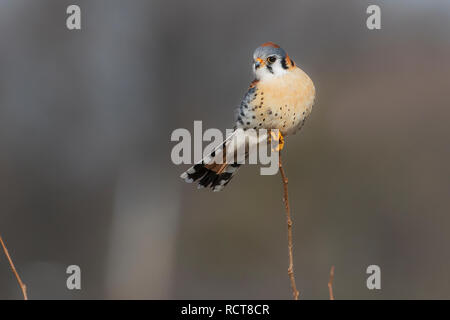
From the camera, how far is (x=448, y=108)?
34.7 feet

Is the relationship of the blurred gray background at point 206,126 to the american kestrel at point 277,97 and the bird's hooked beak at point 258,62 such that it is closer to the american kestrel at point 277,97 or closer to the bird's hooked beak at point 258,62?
the american kestrel at point 277,97

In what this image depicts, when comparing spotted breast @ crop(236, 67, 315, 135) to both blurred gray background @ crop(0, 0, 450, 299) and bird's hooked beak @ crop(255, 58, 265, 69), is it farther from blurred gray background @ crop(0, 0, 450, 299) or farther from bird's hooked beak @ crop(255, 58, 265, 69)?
blurred gray background @ crop(0, 0, 450, 299)

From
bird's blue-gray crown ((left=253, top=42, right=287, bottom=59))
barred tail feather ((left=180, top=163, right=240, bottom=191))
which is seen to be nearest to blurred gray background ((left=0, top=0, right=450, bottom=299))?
barred tail feather ((left=180, top=163, right=240, bottom=191))

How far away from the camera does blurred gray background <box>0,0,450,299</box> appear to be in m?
10.0

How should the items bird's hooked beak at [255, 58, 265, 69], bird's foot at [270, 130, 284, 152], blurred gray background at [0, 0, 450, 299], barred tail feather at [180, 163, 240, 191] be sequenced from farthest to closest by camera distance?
blurred gray background at [0, 0, 450, 299], barred tail feather at [180, 163, 240, 191], bird's foot at [270, 130, 284, 152], bird's hooked beak at [255, 58, 265, 69]

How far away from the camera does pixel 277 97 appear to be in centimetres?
306

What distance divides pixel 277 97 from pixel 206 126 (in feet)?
24.1

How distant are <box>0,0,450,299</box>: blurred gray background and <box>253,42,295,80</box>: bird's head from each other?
21.5 ft
